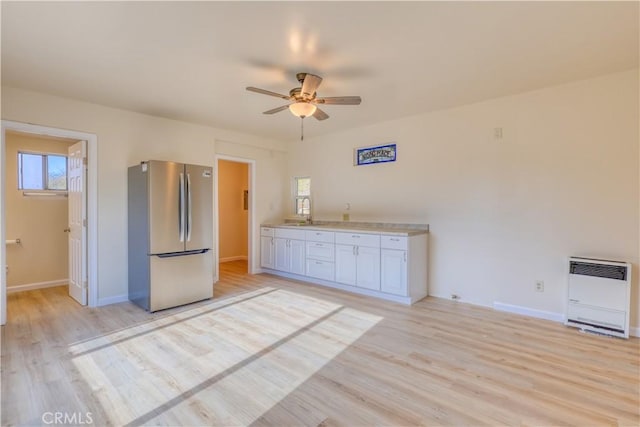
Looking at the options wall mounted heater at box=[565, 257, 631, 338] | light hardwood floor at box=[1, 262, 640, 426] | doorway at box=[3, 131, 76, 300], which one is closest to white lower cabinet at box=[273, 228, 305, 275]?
light hardwood floor at box=[1, 262, 640, 426]

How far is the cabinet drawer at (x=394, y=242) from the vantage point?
13.2 ft

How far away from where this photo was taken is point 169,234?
3.83 m

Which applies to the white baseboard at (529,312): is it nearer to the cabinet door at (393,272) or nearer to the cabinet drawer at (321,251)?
the cabinet door at (393,272)

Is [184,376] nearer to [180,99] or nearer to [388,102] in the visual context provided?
[180,99]

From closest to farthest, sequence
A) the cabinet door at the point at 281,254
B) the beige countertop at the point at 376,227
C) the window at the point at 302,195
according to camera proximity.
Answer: the beige countertop at the point at 376,227
the cabinet door at the point at 281,254
the window at the point at 302,195

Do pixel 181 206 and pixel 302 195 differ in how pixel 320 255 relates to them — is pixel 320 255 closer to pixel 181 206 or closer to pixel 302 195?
pixel 302 195

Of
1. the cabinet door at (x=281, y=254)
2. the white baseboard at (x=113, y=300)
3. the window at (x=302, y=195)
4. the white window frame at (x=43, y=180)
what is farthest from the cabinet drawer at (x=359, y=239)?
the white window frame at (x=43, y=180)

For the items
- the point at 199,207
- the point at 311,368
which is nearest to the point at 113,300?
the point at 199,207

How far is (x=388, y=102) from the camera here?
3.92 meters

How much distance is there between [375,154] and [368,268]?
1836 mm

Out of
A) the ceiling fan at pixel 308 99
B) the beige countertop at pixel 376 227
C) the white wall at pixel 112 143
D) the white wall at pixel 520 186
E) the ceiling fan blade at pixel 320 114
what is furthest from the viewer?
the beige countertop at pixel 376 227

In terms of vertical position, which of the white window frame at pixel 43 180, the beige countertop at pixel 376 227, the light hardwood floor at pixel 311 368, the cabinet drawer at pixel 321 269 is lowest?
the light hardwood floor at pixel 311 368

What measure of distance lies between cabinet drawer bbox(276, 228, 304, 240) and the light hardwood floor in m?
1.64

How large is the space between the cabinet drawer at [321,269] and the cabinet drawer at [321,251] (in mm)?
79
